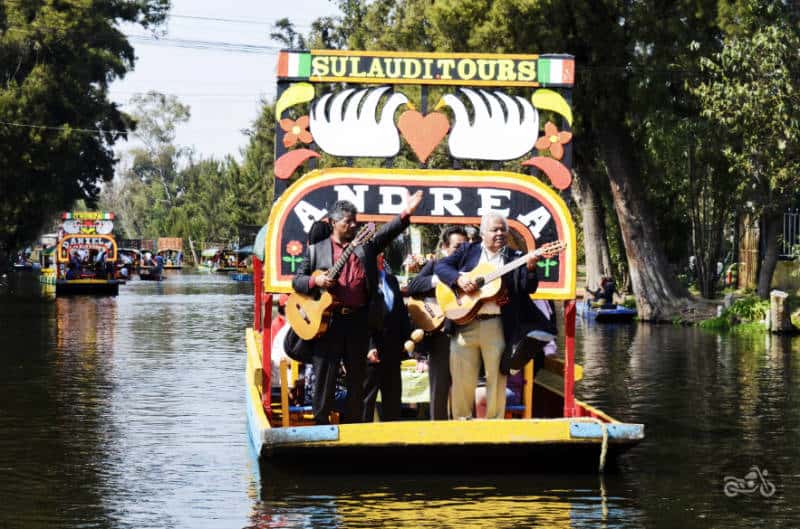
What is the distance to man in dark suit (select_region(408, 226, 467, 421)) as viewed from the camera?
1323 cm

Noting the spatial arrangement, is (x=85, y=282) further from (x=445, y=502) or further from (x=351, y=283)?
(x=445, y=502)

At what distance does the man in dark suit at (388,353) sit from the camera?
517 inches

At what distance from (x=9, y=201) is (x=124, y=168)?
115937mm

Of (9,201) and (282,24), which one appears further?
(282,24)

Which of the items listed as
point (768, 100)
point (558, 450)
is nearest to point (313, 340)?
point (558, 450)

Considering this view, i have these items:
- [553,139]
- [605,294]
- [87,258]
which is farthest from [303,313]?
[87,258]

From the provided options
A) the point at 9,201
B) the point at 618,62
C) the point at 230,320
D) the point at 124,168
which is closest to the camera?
the point at 618,62

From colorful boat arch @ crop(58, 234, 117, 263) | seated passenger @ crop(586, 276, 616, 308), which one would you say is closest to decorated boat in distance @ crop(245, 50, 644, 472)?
seated passenger @ crop(586, 276, 616, 308)

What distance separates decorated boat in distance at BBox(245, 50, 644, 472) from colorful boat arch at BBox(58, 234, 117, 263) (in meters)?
44.5

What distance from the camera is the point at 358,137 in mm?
13641

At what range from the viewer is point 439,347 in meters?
13.4

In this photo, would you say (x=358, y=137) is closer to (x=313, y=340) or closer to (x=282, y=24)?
(x=313, y=340)

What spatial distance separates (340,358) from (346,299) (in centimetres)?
61

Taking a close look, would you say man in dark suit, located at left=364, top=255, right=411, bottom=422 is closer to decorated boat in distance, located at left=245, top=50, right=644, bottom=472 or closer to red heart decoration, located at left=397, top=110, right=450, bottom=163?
decorated boat in distance, located at left=245, top=50, right=644, bottom=472
